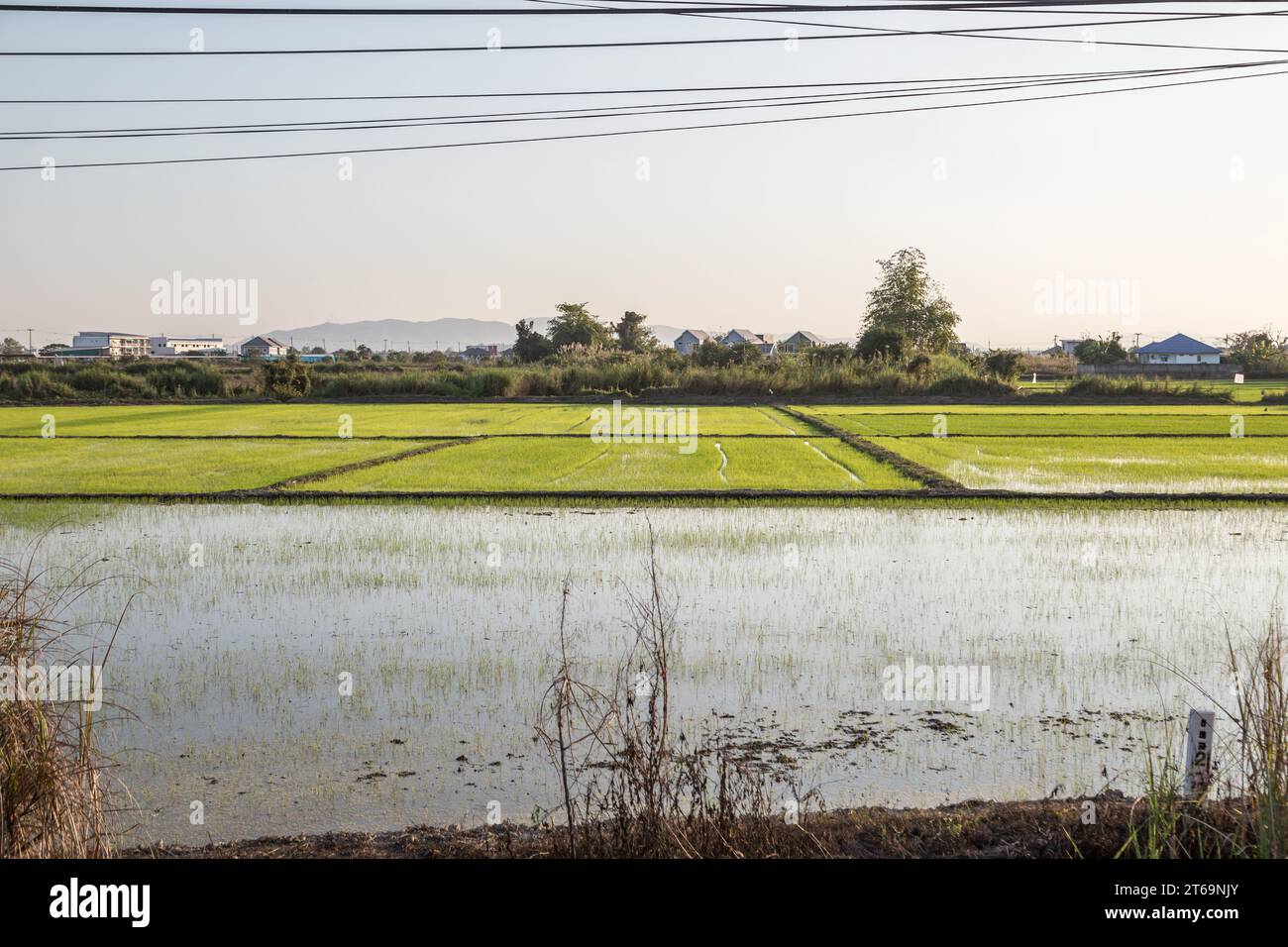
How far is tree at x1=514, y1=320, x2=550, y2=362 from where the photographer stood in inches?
2925

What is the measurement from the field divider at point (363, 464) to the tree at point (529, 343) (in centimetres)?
4921

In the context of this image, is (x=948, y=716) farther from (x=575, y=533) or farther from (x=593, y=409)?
(x=593, y=409)

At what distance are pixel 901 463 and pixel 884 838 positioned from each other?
50.5ft

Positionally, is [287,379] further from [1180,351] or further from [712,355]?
[1180,351]

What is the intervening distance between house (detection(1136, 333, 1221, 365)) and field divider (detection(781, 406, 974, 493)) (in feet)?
222

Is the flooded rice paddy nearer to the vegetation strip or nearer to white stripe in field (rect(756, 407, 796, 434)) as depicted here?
the vegetation strip

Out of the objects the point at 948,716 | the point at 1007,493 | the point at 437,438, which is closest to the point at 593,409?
the point at 437,438

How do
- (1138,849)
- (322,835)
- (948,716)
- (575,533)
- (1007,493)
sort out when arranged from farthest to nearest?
(1007,493), (575,533), (948,716), (322,835), (1138,849)

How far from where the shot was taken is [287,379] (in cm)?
4144

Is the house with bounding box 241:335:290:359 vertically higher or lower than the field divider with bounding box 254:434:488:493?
higher

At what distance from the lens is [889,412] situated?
3416 centimetres

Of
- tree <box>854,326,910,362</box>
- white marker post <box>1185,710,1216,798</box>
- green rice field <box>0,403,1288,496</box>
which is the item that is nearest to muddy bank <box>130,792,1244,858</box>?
white marker post <box>1185,710,1216,798</box>
